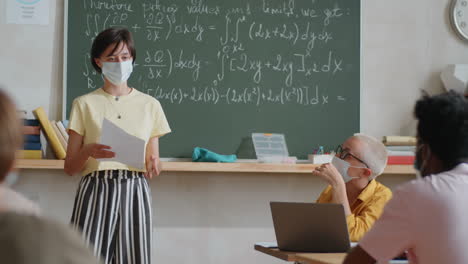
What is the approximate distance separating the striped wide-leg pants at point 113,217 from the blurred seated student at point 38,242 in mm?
1948

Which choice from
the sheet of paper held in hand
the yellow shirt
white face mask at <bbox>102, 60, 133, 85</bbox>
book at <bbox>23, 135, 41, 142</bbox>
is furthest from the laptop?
book at <bbox>23, 135, 41, 142</bbox>

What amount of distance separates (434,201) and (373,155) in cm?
138

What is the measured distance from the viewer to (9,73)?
13.4ft

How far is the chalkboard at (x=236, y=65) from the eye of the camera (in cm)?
417

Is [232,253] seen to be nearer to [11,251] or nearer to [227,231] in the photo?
[227,231]

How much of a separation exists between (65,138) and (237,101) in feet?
3.38

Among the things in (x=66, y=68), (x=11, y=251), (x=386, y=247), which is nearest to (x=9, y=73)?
(x=66, y=68)

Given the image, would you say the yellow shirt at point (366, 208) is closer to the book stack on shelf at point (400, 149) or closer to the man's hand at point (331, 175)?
the man's hand at point (331, 175)

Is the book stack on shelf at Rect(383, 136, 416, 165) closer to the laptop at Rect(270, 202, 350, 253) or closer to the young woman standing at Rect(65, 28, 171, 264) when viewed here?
the young woman standing at Rect(65, 28, 171, 264)

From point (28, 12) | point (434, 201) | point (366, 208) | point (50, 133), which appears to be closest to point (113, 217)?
point (366, 208)

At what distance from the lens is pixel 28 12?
162 inches

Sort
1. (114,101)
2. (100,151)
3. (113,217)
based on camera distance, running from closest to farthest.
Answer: (100,151), (113,217), (114,101)

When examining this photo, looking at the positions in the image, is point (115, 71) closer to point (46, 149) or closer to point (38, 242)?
point (46, 149)

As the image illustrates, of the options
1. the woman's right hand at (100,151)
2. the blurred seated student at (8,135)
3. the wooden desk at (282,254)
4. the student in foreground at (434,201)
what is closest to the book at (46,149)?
the woman's right hand at (100,151)
